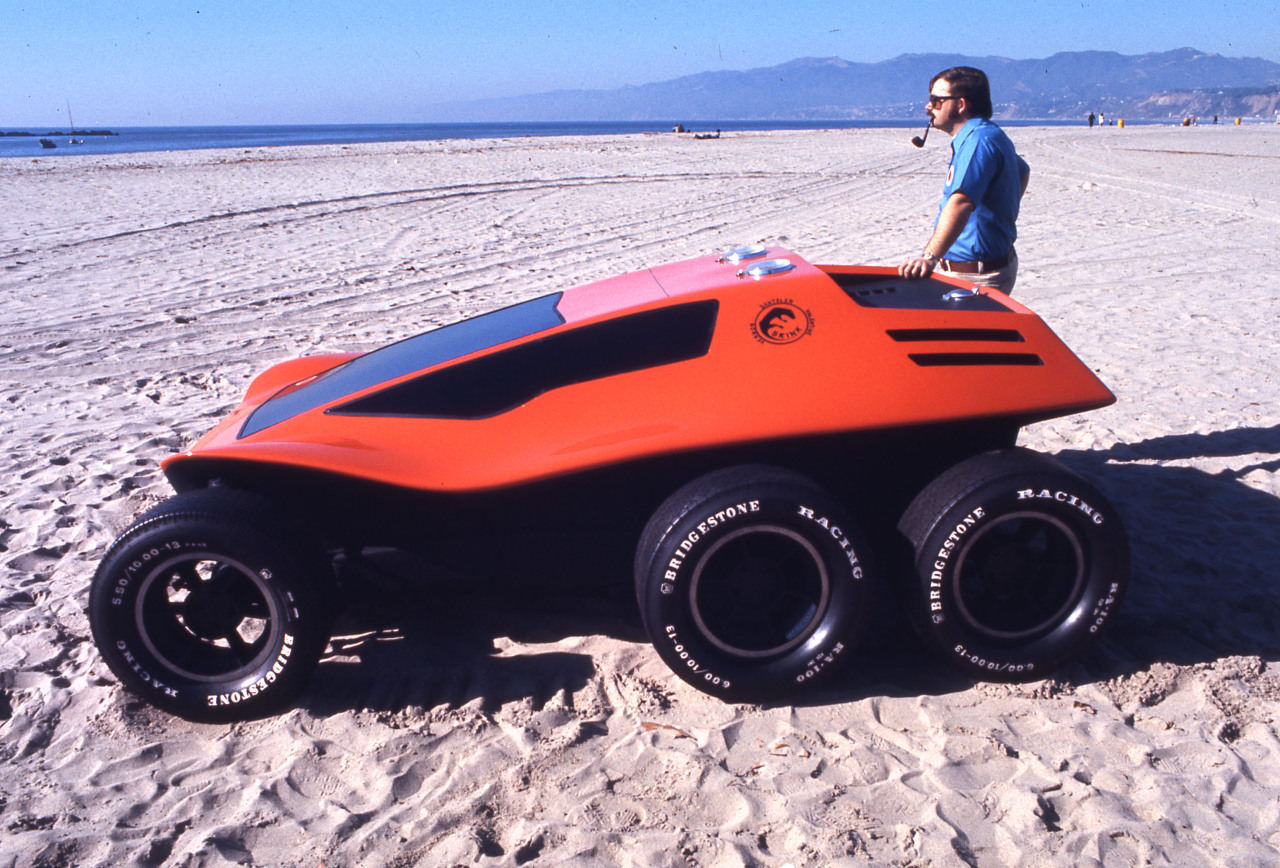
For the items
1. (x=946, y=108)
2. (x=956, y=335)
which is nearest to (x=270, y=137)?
(x=946, y=108)

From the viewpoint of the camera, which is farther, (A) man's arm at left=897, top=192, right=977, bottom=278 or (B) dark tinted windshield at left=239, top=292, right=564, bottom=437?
(A) man's arm at left=897, top=192, right=977, bottom=278

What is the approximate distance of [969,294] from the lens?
314 centimetres

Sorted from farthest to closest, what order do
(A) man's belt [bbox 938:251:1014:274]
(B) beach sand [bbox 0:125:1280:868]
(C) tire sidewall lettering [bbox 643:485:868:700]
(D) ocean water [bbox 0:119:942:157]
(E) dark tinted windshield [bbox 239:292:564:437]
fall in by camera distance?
1. (D) ocean water [bbox 0:119:942:157]
2. (A) man's belt [bbox 938:251:1014:274]
3. (E) dark tinted windshield [bbox 239:292:564:437]
4. (C) tire sidewall lettering [bbox 643:485:868:700]
5. (B) beach sand [bbox 0:125:1280:868]

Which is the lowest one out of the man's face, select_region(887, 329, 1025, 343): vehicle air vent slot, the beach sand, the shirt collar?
the beach sand

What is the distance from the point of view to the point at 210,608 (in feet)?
9.23

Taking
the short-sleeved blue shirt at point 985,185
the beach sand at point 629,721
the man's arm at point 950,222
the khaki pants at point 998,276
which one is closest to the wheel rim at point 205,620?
the beach sand at point 629,721

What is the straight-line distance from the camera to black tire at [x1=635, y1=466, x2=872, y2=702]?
2596mm

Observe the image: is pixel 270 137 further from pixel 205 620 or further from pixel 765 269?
pixel 765 269

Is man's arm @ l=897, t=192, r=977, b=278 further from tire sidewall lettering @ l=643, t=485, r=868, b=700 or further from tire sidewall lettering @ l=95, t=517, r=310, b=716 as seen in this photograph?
tire sidewall lettering @ l=95, t=517, r=310, b=716

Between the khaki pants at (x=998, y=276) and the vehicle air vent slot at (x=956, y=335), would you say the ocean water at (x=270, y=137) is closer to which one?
the khaki pants at (x=998, y=276)

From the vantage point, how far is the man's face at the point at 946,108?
4047 millimetres

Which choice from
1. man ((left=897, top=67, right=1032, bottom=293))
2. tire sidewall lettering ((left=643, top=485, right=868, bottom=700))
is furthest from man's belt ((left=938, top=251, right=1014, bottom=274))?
tire sidewall lettering ((left=643, top=485, right=868, bottom=700))

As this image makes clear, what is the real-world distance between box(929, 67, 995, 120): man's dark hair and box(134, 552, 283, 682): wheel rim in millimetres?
3572

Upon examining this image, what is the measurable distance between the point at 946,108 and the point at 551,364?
8.07 feet
